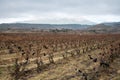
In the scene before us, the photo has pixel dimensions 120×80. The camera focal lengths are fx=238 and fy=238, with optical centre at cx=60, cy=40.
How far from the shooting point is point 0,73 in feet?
62.7

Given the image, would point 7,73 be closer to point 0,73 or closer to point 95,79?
point 0,73

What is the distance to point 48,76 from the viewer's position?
17875 millimetres

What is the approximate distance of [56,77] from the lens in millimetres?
17531

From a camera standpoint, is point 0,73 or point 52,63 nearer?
point 0,73

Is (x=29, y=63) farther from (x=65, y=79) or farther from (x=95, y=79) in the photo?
(x=95, y=79)

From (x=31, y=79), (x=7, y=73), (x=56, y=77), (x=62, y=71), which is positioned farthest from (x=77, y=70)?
(x=7, y=73)

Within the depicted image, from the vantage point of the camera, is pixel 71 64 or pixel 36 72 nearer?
pixel 36 72

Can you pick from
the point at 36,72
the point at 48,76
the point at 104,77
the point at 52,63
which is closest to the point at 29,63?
the point at 52,63

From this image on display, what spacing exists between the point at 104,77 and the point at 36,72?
5.43 m

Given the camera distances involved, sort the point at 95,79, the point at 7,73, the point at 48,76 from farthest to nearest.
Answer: the point at 7,73 < the point at 48,76 < the point at 95,79

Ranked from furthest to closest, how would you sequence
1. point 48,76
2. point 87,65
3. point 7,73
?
1. point 87,65
2. point 7,73
3. point 48,76

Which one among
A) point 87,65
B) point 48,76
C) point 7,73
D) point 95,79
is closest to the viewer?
point 95,79

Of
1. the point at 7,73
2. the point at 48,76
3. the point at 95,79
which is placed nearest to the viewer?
the point at 95,79

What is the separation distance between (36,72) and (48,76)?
1.65 meters
